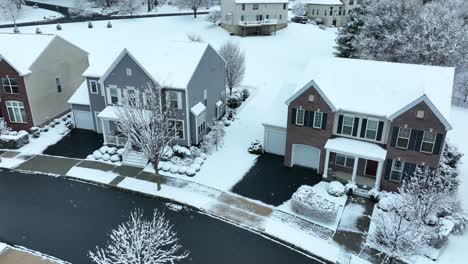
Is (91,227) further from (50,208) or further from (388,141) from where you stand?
Answer: (388,141)

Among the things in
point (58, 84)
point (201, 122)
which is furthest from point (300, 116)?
point (58, 84)

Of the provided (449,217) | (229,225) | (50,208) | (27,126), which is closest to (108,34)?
(27,126)

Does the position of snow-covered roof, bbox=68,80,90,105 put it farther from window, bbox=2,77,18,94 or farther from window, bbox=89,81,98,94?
window, bbox=2,77,18,94

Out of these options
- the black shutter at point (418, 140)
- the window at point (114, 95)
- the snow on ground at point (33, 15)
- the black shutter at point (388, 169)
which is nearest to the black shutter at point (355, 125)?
the black shutter at point (388, 169)

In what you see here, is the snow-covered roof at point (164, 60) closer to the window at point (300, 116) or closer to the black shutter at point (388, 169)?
the window at point (300, 116)

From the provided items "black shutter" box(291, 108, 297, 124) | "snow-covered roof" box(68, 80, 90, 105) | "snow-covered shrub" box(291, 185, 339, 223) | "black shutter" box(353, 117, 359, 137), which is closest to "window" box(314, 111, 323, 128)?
"black shutter" box(291, 108, 297, 124)
